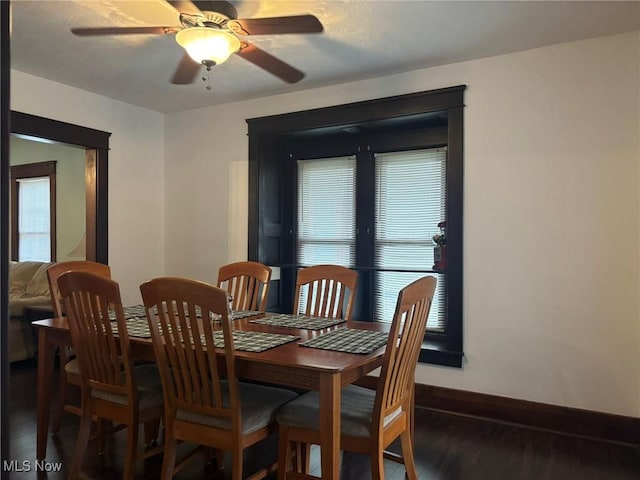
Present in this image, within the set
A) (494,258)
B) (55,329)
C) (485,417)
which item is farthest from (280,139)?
(485,417)

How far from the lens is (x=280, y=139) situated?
169 inches

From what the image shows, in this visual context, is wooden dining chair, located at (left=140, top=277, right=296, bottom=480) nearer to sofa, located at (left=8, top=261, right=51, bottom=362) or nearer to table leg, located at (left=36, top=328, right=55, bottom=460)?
table leg, located at (left=36, top=328, right=55, bottom=460)

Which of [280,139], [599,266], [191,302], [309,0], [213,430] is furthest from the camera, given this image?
[280,139]

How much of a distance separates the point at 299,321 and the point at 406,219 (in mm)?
1566

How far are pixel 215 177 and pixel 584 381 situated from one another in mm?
3254

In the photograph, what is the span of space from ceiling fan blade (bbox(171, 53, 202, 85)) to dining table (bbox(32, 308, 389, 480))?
5.01ft

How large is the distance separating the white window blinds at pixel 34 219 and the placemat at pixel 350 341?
492 cm

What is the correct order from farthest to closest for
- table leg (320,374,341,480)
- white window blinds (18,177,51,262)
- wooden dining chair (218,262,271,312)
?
white window blinds (18,177,51,262), wooden dining chair (218,262,271,312), table leg (320,374,341,480)

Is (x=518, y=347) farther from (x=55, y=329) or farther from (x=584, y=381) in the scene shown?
(x=55, y=329)

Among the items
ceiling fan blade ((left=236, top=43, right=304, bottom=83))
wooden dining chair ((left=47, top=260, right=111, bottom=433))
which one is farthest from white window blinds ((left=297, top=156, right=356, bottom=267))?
wooden dining chair ((left=47, top=260, right=111, bottom=433))

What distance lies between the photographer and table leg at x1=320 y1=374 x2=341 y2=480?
174 centimetres

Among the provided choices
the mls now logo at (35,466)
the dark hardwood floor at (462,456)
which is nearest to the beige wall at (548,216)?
the dark hardwood floor at (462,456)

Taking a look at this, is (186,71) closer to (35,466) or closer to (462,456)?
(35,466)

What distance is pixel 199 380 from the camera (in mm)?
1938
